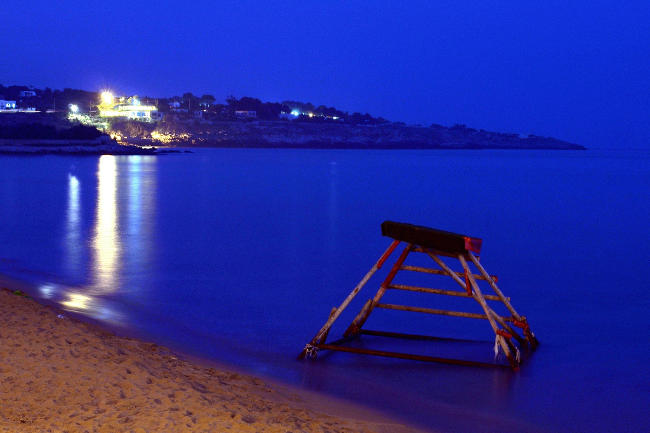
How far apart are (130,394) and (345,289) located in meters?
8.99

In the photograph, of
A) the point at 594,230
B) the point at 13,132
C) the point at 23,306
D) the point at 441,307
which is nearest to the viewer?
the point at 23,306

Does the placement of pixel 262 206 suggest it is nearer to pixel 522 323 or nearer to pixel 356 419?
pixel 522 323

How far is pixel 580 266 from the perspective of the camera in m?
19.1

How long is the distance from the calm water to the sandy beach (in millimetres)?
996

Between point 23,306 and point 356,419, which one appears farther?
point 23,306

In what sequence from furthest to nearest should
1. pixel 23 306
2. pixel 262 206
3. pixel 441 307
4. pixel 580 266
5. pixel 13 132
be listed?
pixel 13 132
pixel 262 206
pixel 580 266
pixel 441 307
pixel 23 306

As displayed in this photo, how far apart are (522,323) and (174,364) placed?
4661 mm

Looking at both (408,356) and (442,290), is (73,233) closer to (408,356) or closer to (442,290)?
(408,356)

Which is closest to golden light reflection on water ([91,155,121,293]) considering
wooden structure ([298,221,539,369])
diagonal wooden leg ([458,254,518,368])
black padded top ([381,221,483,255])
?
wooden structure ([298,221,539,369])

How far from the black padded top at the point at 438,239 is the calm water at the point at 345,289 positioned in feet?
4.93

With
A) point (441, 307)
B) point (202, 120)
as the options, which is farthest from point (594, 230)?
point (202, 120)

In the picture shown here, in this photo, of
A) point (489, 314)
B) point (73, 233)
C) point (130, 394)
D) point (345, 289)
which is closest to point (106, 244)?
point (73, 233)

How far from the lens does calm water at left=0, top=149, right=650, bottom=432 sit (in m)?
8.12

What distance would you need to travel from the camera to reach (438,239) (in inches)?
347
